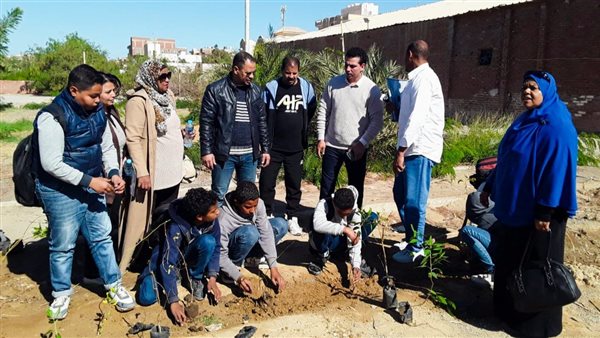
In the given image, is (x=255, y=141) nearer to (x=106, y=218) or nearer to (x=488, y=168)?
(x=106, y=218)

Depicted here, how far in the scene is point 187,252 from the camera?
356 centimetres

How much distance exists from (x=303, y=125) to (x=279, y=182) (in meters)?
2.54

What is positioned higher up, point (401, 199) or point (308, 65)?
point (308, 65)

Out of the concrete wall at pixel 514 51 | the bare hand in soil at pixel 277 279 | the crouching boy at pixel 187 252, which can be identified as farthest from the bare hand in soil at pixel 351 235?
the concrete wall at pixel 514 51

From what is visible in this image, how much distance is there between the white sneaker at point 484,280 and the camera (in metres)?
3.99

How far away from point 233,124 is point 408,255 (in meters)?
2.00

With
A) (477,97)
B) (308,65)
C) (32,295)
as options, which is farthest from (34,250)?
(477,97)

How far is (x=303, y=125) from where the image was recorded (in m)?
5.05

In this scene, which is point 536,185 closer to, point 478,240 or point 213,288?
point 478,240

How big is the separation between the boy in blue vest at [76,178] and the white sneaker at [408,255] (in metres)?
2.24

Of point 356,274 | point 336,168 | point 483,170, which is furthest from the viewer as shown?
point 336,168

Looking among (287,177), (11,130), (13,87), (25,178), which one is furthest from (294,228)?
(13,87)

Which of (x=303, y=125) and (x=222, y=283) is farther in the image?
(x=303, y=125)

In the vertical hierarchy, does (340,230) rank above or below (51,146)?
below
